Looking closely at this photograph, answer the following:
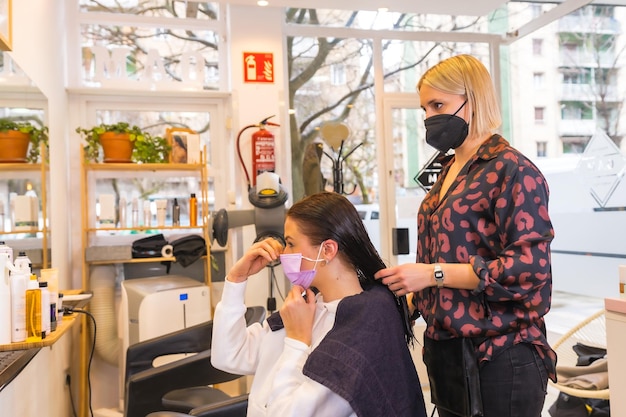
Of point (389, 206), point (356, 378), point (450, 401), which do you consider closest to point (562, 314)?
point (389, 206)

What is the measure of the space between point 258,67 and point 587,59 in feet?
7.69

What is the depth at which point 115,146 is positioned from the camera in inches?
134

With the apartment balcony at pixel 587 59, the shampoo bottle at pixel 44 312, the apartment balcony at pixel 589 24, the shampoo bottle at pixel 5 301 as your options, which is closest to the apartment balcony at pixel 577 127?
the apartment balcony at pixel 587 59

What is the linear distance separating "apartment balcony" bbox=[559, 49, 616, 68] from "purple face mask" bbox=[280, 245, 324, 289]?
329cm

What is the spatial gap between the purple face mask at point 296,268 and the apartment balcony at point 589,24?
3318 mm

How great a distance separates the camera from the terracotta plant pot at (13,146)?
6.13ft

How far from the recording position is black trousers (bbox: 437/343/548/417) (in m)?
1.26

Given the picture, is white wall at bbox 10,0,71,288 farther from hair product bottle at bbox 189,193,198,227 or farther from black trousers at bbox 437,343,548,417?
black trousers at bbox 437,343,548,417

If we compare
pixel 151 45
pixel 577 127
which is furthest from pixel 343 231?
pixel 577 127

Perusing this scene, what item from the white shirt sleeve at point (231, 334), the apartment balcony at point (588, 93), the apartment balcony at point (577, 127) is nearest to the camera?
the white shirt sleeve at point (231, 334)

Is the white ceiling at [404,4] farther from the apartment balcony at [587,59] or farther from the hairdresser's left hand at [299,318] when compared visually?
the hairdresser's left hand at [299,318]

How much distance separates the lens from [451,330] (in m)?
1.33

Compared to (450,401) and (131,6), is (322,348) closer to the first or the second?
(450,401)

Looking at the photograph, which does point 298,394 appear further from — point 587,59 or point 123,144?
point 587,59
